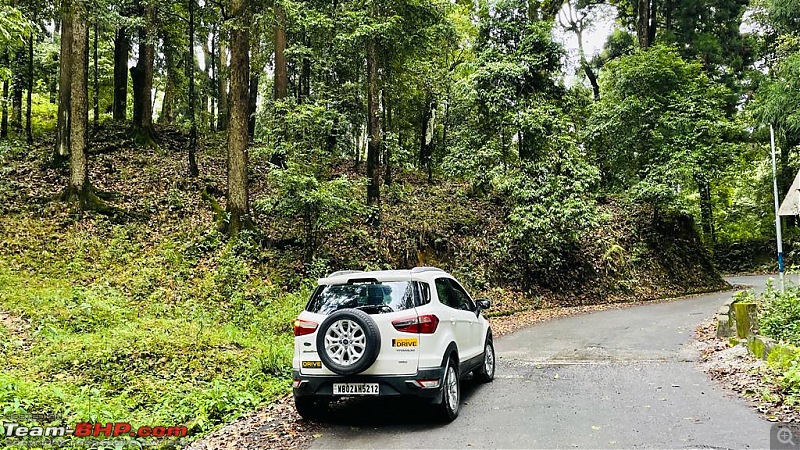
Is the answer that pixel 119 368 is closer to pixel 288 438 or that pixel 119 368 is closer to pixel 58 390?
pixel 58 390

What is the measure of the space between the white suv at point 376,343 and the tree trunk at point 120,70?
20004 millimetres

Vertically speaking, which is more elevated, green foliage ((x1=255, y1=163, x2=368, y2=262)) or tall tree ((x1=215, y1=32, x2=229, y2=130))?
tall tree ((x1=215, y1=32, x2=229, y2=130))

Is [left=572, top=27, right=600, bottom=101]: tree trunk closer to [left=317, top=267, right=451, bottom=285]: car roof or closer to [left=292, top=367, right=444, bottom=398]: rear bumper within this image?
[left=317, top=267, right=451, bottom=285]: car roof

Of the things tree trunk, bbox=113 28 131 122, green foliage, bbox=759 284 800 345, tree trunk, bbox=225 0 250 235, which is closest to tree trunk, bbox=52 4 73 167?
tree trunk, bbox=225 0 250 235

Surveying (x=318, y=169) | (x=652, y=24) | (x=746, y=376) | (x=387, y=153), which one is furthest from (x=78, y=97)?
(x=652, y=24)

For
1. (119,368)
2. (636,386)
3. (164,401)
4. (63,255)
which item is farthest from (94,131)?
(636,386)

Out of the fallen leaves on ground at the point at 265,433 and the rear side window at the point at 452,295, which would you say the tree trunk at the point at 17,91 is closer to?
the fallen leaves on ground at the point at 265,433

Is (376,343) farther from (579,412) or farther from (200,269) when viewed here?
(200,269)

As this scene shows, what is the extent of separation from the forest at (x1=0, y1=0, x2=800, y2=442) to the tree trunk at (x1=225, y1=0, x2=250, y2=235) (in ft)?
0.19

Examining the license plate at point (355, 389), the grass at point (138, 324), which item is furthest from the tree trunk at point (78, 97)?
the license plate at point (355, 389)

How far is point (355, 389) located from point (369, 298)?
103cm

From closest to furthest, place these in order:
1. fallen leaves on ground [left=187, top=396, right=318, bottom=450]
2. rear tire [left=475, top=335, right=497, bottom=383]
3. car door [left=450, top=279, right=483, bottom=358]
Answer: fallen leaves on ground [left=187, top=396, right=318, bottom=450] → car door [left=450, top=279, right=483, bottom=358] → rear tire [left=475, top=335, right=497, bottom=383]

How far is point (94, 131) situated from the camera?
22.1 meters

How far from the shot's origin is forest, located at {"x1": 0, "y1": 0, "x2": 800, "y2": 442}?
9.95 metres
